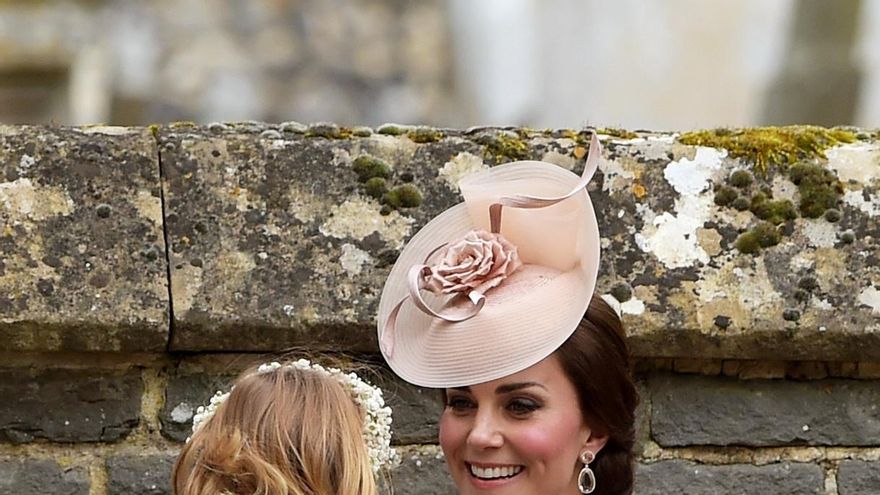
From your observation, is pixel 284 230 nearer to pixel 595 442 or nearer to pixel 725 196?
pixel 595 442

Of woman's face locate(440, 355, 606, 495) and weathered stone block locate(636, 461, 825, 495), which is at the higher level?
woman's face locate(440, 355, 606, 495)

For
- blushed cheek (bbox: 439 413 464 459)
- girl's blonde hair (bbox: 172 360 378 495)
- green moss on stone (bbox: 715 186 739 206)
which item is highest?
green moss on stone (bbox: 715 186 739 206)

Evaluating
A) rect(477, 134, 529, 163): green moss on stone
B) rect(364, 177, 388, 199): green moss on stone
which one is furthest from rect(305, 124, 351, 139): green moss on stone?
rect(477, 134, 529, 163): green moss on stone

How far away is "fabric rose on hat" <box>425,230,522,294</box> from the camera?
8.60 feet

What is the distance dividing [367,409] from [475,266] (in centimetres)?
29

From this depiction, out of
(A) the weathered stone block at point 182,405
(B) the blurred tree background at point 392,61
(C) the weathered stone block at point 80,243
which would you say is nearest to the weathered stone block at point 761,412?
(A) the weathered stone block at point 182,405

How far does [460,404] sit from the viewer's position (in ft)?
8.92

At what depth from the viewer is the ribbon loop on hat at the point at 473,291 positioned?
262cm

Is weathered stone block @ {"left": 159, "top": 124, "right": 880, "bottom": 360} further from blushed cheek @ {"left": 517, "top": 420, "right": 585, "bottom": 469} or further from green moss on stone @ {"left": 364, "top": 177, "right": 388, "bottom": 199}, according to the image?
blushed cheek @ {"left": 517, "top": 420, "right": 585, "bottom": 469}

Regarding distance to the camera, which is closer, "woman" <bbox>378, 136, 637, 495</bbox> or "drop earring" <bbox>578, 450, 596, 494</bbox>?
"woman" <bbox>378, 136, 637, 495</bbox>

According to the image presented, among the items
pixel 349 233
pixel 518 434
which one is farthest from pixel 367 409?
pixel 349 233

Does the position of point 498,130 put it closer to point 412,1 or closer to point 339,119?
point 339,119

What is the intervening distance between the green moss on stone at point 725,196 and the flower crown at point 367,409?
69cm

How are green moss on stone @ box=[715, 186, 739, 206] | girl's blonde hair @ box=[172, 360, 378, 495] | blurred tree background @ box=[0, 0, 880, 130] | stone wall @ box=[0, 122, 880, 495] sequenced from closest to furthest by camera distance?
girl's blonde hair @ box=[172, 360, 378, 495]
stone wall @ box=[0, 122, 880, 495]
green moss on stone @ box=[715, 186, 739, 206]
blurred tree background @ box=[0, 0, 880, 130]
